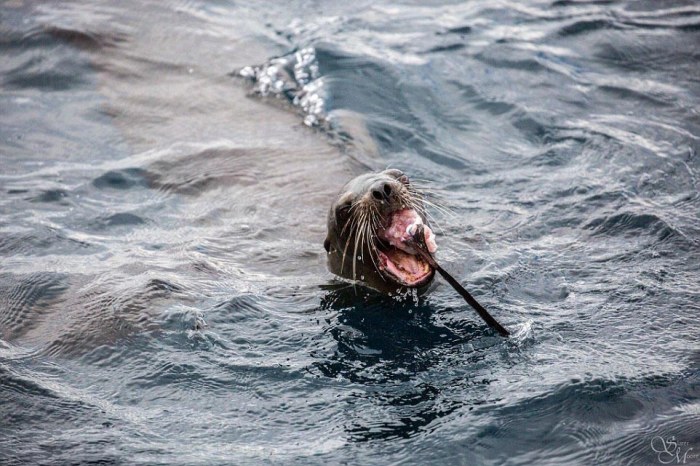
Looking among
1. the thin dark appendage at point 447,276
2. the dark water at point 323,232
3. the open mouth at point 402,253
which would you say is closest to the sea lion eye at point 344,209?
the open mouth at point 402,253

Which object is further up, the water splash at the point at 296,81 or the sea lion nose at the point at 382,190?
the sea lion nose at the point at 382,190

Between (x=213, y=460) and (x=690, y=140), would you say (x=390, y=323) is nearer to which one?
(x=213, y=460)

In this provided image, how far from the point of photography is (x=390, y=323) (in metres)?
5.75

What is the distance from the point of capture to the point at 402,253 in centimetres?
554

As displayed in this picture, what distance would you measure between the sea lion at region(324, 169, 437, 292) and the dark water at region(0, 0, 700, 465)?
0.38 metres

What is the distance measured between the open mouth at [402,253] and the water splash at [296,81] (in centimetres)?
336

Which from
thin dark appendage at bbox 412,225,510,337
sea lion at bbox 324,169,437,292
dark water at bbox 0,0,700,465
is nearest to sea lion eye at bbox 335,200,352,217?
sea lion at bbox 324,169,437,292

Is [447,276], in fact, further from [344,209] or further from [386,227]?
[344,209]

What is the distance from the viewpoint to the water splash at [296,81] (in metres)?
8.93

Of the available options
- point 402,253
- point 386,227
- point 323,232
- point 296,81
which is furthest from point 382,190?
point 296,81

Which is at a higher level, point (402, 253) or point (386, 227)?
point (386, 227)

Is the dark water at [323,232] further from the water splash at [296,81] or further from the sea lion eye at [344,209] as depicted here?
the sea lion eye at [344,209]

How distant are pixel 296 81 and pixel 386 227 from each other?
4.25 metres

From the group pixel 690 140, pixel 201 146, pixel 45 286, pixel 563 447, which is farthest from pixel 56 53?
pixel 563 447
